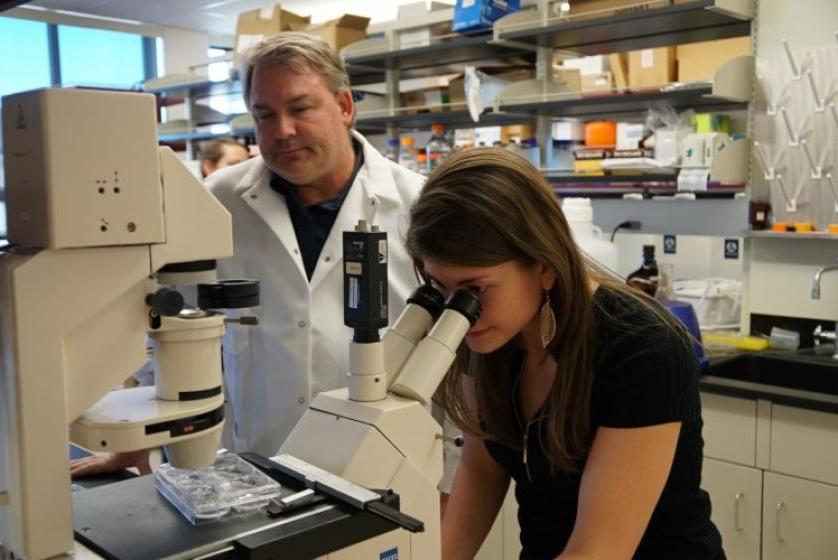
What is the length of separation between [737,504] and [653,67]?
5.14 feet

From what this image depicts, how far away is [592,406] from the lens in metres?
1.15

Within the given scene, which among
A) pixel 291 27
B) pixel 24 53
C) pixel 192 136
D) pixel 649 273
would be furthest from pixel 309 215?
pixel 24 53

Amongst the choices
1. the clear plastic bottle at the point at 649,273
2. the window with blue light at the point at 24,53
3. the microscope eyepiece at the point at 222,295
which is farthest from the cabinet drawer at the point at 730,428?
the window with blue light at the point at 24,53

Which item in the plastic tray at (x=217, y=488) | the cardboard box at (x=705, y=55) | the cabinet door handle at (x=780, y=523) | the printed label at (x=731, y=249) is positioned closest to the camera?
the plastic tray at (x=217, y=488)

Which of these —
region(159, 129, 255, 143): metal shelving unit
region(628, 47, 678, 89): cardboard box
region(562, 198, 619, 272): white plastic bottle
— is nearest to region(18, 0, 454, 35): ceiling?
region(159, 129, 255, 143): metal shelving unit

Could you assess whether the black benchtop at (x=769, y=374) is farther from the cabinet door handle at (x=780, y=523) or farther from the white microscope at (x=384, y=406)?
the white microscope at (x=384, y=406)

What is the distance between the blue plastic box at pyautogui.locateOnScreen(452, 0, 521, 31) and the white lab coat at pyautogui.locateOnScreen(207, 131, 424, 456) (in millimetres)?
1666

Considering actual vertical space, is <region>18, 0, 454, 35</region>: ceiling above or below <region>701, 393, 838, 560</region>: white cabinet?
above

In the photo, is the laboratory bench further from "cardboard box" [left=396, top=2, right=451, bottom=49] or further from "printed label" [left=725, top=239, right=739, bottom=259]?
"cardboard box" [left=396, top=2, right=451, bottom=49]

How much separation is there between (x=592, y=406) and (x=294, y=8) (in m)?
5.82

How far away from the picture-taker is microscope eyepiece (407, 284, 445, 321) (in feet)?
3.60

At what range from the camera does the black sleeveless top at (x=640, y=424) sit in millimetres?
1104

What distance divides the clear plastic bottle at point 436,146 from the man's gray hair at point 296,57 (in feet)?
6.87

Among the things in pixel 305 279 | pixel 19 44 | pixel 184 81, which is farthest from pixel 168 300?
pixel 19 44
